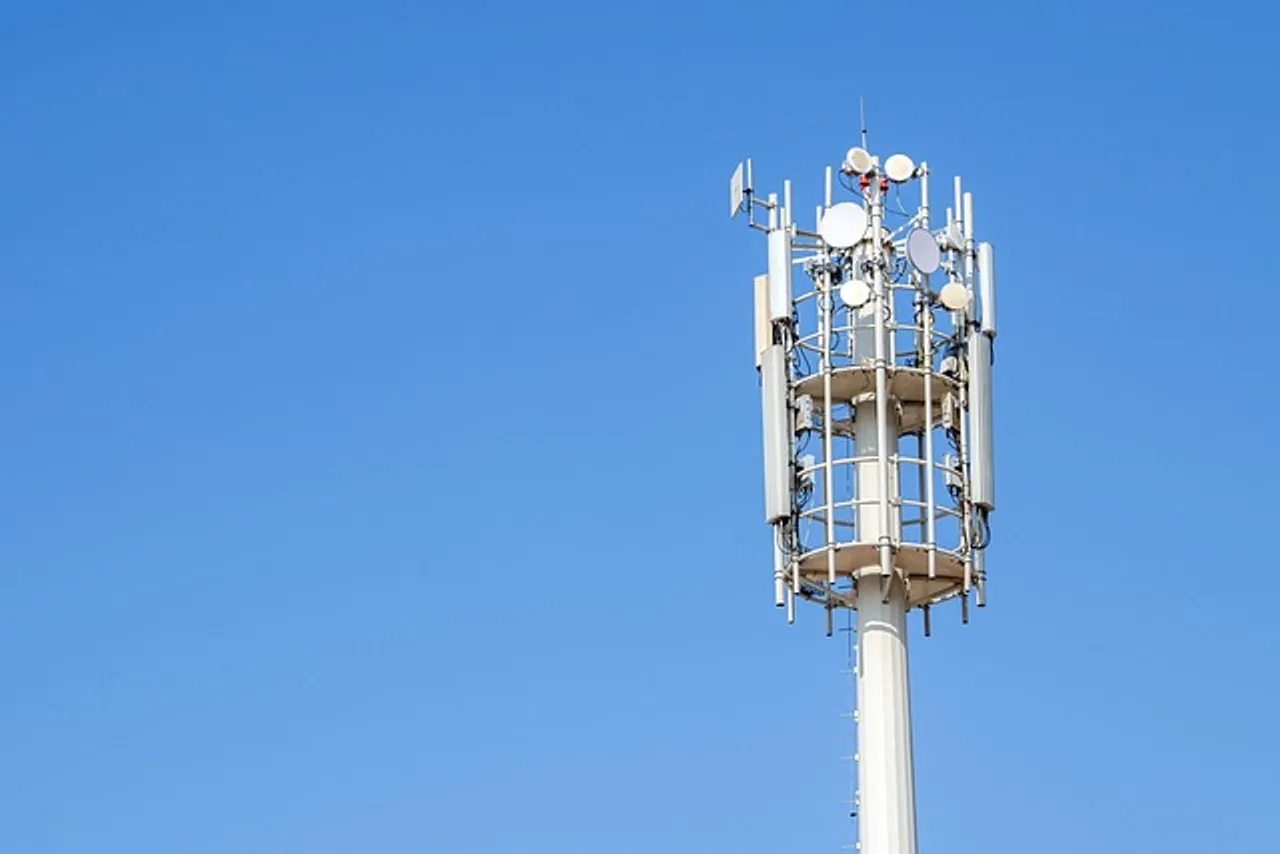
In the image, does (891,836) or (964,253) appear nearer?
(891,836)

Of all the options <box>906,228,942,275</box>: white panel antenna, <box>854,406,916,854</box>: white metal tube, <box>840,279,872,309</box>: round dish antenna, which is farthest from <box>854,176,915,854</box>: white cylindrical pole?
<box>906,228,942,275</box>: white panel antenna

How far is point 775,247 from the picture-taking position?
248 feet

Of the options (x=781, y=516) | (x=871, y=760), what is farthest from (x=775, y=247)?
(x=871, y=760)

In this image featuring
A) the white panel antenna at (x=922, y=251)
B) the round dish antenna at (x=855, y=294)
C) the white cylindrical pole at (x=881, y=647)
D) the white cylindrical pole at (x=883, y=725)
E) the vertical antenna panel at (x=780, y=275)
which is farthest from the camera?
the white panel antenna at (x=922, y=251)

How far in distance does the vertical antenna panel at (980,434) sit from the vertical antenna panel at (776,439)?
15.6ft

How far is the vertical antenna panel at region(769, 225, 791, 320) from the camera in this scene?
74.8 meters

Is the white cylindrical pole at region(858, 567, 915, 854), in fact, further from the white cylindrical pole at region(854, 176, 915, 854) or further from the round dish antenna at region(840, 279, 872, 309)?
the round dish antenna at region(840, 279, 872, 309)

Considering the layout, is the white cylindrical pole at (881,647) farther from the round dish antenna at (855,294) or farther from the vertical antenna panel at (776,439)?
the vertical antenna panel at (776,439)

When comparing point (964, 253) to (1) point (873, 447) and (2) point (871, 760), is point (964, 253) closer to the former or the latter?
(1) point (873, 447)

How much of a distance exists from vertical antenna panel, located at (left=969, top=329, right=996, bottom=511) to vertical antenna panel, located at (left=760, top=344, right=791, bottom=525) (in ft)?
15.6

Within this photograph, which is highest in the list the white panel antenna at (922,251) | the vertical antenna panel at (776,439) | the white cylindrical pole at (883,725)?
the white panel antenna at (922,251)

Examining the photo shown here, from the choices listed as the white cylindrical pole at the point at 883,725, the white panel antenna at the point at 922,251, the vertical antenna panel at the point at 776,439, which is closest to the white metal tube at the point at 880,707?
the white cylindrical pole at the point at 883,725

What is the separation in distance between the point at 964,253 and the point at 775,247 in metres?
5.25

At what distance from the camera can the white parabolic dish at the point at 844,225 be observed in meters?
75.5
